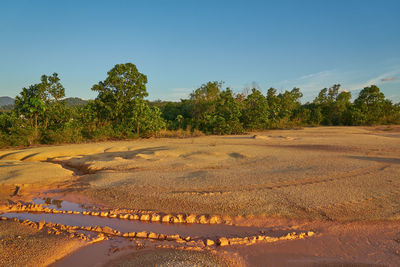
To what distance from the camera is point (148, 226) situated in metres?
3.50

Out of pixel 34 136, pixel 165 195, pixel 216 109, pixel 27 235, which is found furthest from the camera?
pixel 216 109

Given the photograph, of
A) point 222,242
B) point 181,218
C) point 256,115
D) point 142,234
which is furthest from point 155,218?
point 256,115

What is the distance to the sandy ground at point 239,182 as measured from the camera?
12.7ft

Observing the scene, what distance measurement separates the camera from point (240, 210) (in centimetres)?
386

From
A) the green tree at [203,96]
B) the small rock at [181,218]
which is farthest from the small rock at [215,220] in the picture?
the green tree at [203,96]

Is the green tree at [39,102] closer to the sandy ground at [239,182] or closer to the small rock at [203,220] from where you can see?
the sandy ground at [239,182]

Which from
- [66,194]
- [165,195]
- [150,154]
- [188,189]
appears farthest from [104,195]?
[150,154]

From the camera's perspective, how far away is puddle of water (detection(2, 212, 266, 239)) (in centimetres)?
326

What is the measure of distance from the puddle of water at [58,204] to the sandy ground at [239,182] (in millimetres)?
321

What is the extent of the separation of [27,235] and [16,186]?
269 centimetres

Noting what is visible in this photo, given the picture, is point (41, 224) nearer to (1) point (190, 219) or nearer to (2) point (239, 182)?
(1) point (190, 219)

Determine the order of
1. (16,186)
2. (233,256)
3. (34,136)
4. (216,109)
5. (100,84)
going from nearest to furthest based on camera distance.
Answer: (233,256) < (16,186) < (34,136) < (100,84) < (216,109)

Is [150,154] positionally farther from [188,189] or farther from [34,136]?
[34,136]

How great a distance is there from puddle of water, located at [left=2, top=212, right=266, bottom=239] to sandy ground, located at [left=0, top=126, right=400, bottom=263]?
0.38 meters
